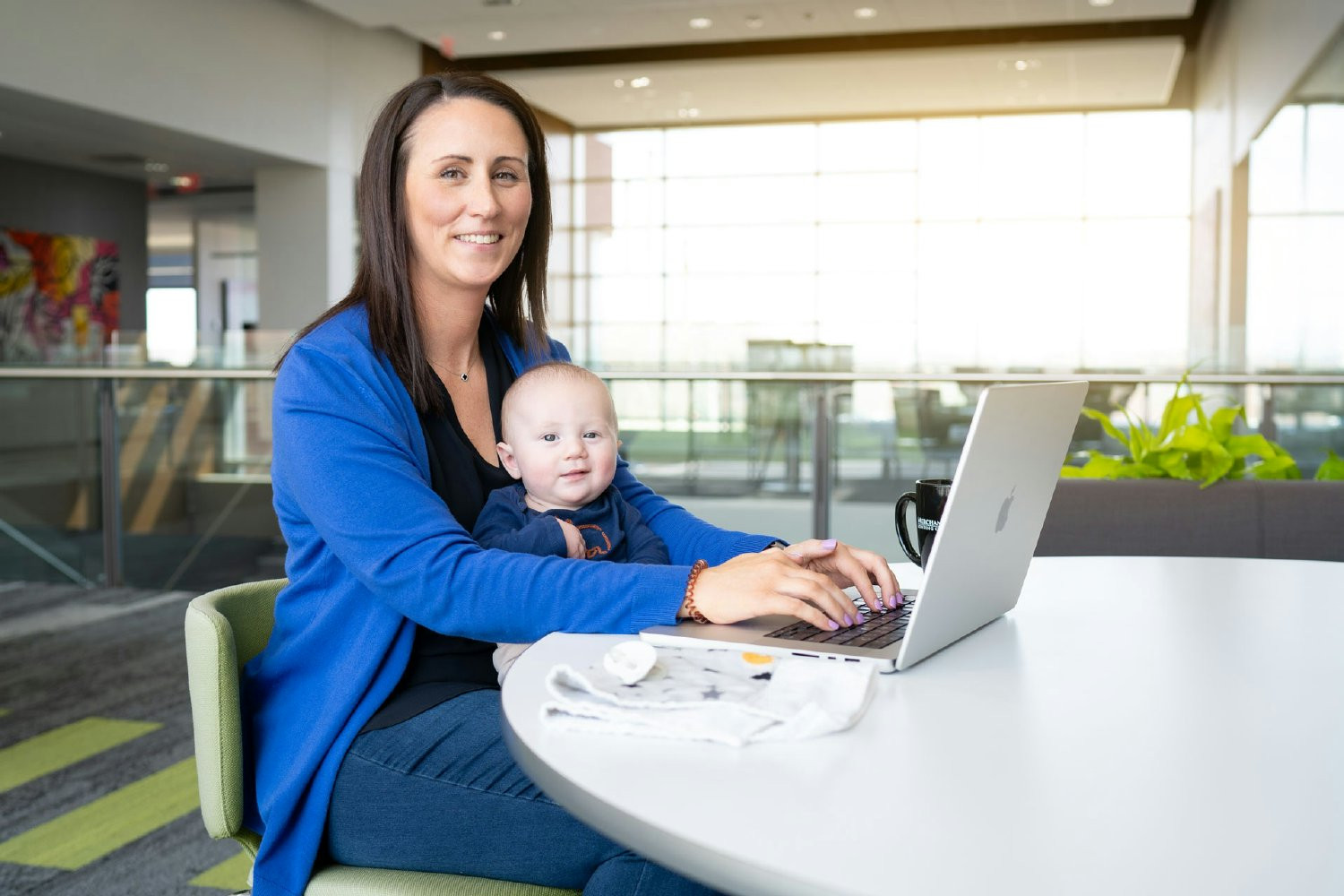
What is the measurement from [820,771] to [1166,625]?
61 centimetres

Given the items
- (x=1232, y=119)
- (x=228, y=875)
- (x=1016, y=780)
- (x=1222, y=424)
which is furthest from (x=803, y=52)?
(x=1016, y=780)

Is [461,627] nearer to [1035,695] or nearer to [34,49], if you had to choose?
[1035,695]

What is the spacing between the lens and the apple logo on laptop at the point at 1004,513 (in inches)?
40.4

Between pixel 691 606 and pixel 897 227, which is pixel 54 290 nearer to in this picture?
pixel 897 227

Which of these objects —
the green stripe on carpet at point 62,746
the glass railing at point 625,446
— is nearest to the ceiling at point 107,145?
the glass railing at point 625,446

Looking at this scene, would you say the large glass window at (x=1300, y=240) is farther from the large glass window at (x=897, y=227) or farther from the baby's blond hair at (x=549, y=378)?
the large glass window at (x=897, y=227)

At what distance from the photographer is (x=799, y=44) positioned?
11.1 metres

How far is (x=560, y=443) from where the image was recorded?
1429 millimetres

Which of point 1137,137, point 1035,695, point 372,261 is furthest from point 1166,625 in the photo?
point 1137,137

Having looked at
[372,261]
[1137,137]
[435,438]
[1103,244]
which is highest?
Result: [1137,137]

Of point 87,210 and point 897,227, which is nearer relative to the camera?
point 87,210

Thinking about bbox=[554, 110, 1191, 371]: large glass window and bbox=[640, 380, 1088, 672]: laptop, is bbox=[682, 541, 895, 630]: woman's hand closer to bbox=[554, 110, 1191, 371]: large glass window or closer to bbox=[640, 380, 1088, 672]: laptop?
bbox=[640, 380, 1088, 672]: laptop

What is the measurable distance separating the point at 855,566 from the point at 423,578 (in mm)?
440

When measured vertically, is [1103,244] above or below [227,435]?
above
